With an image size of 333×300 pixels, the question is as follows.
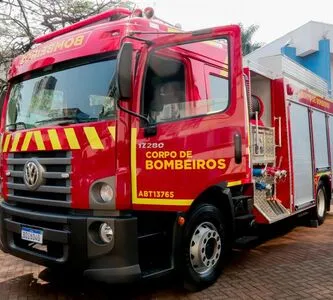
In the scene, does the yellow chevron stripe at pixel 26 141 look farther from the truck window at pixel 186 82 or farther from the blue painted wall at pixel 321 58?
the blue painted wall at pixel 321 58

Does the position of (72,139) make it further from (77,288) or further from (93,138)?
(77,288)

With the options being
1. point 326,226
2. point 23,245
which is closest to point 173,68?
point 23,245

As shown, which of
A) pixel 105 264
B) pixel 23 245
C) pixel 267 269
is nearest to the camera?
pixel 105 264

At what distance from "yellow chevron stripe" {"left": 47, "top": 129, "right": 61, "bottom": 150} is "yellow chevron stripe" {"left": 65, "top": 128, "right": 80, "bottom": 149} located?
13cm

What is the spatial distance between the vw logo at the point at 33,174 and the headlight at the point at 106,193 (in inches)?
27.1

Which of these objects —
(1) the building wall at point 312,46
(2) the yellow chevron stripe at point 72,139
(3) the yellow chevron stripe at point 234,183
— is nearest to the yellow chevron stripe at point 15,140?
(2) the yellow chevron stripe at point 72,139

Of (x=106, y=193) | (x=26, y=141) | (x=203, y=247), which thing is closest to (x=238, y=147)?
(x=203, y=247)

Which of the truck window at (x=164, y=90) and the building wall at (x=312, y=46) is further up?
the building wall at (x=312, y=46)

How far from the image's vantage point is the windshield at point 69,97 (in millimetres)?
4133

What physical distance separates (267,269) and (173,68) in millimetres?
2753

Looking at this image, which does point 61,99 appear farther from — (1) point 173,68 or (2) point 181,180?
(2) point 181,180

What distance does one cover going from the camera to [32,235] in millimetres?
4426

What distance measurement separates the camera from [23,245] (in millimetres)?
4715

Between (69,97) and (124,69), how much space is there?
838 mm
